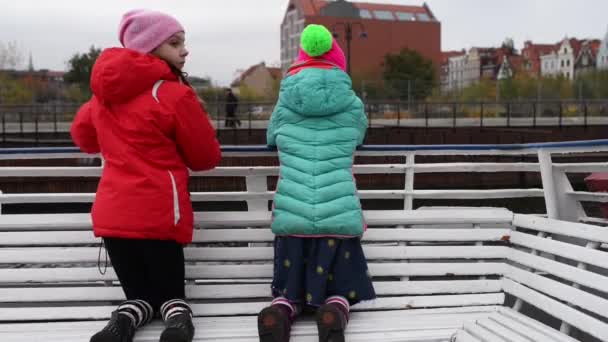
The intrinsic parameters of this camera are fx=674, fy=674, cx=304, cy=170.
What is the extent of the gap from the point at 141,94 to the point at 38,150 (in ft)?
3.34

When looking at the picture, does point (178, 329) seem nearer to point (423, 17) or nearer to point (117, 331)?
point (117, 331)

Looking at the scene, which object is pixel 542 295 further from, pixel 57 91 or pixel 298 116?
pixel 57 91

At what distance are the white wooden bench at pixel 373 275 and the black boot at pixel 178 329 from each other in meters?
0.12

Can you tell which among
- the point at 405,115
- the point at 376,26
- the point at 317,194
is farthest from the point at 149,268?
the point at 376,26

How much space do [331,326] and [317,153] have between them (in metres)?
0.81

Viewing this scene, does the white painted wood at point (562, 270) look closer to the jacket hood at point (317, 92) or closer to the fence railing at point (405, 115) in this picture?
the jacket hood at point (317, 92)

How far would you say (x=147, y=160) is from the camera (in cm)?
299

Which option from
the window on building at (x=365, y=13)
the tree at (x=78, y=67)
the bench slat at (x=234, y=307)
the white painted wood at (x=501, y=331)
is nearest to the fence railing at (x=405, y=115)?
the bench slat at (x=234, y=307)

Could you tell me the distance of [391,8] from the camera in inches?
4094

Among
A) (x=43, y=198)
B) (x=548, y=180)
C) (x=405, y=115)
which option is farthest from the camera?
(x=405, y=115)

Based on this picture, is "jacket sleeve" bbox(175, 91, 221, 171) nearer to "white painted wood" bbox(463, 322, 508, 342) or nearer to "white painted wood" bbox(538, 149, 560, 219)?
"white painted wood" bbox(463, 322, 508, 342)

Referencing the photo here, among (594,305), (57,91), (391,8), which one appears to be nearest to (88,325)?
(594,305)

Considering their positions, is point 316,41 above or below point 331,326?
above

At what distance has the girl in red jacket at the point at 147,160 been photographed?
293 centimetres
